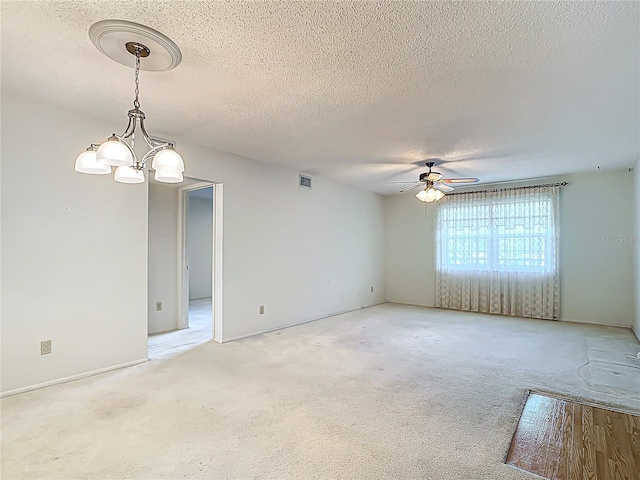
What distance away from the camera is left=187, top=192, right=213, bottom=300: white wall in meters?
8.31

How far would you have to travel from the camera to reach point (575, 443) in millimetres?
2184

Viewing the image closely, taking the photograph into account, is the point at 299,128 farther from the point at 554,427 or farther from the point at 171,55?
the point at 554,427

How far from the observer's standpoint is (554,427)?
2.38m

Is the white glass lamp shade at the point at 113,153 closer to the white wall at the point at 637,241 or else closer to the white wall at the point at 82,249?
the white wall at the point at 82,249

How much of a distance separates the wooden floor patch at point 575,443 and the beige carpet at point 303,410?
114 millimetres

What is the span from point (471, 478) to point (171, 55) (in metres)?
2.92

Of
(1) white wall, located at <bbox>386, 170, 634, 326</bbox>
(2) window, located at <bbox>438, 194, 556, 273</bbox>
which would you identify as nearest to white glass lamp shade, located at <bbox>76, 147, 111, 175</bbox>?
(2) window, located at <bbox>438, 194, 556, 273</bbox>

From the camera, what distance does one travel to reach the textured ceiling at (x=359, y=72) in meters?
1.83

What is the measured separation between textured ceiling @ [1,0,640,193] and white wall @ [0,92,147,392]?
0.41 metres

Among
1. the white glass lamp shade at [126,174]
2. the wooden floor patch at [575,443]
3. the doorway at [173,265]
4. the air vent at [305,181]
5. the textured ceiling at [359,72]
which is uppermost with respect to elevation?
the textured ceiling at [359,72]

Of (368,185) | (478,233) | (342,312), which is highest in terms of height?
(368,185)

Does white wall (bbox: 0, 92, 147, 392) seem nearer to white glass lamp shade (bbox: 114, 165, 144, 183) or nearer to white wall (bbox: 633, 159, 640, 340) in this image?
white glass lamp shade (bbox: 114, 165, 144, 183)

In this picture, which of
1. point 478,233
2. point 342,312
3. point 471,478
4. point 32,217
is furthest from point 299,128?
point 478,233

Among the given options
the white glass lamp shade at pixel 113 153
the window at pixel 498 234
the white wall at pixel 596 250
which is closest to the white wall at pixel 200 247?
the window at pixel 498 234
